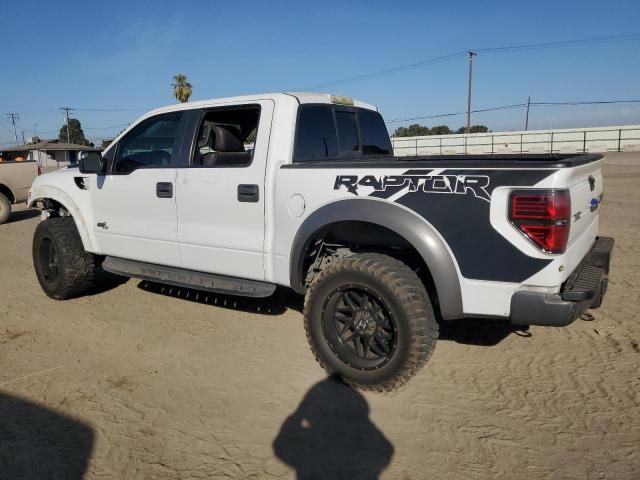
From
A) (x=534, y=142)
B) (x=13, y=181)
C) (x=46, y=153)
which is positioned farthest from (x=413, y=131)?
(x=13, y=181)

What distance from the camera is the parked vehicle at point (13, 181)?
1185cm

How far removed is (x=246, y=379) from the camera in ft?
11.6

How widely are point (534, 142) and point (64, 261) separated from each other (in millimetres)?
42520

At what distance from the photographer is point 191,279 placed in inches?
168

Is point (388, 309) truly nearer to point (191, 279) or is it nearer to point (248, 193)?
point (248, 193)

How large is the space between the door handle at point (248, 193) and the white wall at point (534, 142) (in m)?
34.6

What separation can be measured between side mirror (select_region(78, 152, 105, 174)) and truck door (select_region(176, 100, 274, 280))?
1.00 metres

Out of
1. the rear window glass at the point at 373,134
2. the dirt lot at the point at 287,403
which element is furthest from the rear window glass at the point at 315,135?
the dirt lot at the point at 287,403

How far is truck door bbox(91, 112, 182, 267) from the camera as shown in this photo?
4.32 m

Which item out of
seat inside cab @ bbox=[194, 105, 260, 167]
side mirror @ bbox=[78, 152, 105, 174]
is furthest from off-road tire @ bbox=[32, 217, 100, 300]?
seat inside cab @ bbox=[194, 105, 260, 167]

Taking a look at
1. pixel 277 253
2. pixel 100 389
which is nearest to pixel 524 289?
pixel 277 253

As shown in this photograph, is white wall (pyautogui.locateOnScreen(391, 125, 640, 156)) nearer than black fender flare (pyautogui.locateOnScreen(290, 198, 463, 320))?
No

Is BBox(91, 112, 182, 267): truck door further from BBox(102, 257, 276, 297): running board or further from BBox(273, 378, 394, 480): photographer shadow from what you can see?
BBox(273, 378, 394, 480): photographer shadow

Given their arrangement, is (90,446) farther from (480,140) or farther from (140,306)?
(480,140)
